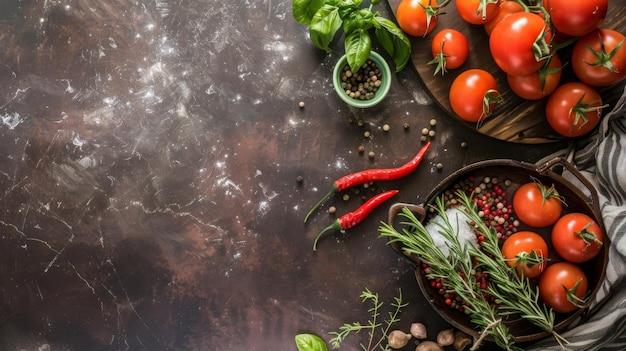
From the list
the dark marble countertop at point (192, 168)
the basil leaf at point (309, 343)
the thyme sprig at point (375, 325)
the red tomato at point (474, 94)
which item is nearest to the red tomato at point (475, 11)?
the red tomato at point (474, 94)

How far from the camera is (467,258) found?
1397 millimetres

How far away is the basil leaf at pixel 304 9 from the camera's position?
1.50 meters

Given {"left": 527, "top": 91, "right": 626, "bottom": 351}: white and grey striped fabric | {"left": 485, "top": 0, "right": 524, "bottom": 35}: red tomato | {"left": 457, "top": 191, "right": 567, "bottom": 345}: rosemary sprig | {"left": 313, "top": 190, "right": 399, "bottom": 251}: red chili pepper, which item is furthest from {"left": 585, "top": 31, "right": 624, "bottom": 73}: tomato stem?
{"left": 313, "top": 190, "right": 399, "bottom": 251}: red chili pepper

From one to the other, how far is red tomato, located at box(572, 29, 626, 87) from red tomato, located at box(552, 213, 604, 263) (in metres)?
0.34

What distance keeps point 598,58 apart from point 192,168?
1.07m

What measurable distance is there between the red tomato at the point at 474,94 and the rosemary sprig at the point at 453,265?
0.24 metres

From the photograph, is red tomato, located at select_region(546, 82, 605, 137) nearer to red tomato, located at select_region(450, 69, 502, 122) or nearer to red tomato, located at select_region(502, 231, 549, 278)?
red tomato, located at select_region(450, 69, 502, 122)

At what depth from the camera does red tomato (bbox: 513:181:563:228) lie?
4.77 ft

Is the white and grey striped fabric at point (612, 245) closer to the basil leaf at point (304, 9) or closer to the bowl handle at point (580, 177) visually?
the bowl handle at point (580, 177)

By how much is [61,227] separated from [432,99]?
3.64 feet

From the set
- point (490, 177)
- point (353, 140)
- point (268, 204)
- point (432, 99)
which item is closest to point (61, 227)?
point (268, 204)

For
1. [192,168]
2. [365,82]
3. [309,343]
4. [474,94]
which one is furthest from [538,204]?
[192,168]

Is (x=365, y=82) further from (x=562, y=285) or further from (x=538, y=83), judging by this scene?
(x=562, y=285)

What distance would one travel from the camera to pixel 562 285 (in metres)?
1.39
